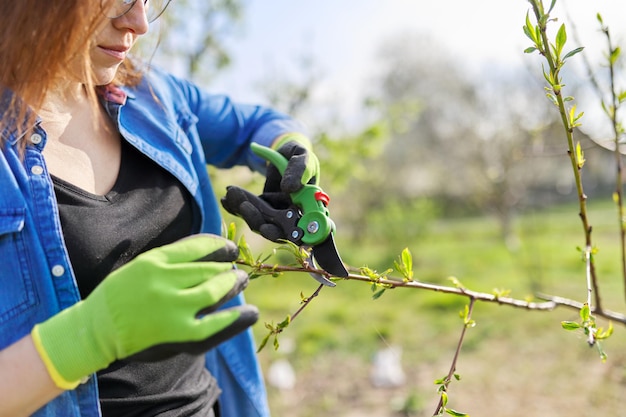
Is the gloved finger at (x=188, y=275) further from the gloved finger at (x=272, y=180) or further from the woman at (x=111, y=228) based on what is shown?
the gloved finger at (x=272, y=180)

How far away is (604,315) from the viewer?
60.1 inches

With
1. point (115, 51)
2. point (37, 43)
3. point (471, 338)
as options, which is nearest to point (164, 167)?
point (115, 51)

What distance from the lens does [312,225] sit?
1.37 m

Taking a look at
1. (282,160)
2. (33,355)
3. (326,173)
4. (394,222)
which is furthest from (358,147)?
(394,222)

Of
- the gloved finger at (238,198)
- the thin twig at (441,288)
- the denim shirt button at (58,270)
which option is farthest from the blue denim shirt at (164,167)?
the thin twig at (441,288)

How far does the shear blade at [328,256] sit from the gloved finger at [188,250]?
351 mm

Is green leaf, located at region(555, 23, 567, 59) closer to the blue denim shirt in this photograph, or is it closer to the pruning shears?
the pruning shears

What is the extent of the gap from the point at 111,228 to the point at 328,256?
482 mm

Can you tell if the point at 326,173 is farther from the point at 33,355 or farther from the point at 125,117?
the point at 33,355

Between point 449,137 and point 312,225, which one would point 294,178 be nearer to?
point 312,225

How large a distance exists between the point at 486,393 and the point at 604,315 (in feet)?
11.1

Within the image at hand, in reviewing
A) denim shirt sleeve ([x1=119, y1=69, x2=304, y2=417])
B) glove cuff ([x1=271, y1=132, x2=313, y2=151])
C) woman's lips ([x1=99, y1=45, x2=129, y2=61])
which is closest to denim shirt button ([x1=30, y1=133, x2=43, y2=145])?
woman's lips ([x1=99, y1=45, x2=129, y2=61])

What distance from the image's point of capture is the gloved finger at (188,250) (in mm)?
974

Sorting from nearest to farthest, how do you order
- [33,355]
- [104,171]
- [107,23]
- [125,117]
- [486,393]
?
1. [33,355]
2. [107,23]
3. [104,171]
4. [125,117]
5. [486,393]
